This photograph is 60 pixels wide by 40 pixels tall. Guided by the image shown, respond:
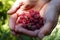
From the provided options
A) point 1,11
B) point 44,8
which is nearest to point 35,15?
point 44,8

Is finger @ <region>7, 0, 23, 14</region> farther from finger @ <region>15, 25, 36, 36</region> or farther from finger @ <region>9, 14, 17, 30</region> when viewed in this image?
finger @ <region>15, 25, 36, 36</region>

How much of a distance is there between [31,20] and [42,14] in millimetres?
137

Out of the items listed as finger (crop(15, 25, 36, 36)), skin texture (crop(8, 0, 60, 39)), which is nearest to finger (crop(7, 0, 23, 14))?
skin texture (crop(8, 0, 60, 39))

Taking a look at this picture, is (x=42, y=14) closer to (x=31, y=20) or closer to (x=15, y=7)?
(x=31, y=20)

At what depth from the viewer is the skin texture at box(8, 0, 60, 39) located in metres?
1.71

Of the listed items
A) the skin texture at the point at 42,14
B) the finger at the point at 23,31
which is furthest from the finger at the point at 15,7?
the finger at the point at 23,31

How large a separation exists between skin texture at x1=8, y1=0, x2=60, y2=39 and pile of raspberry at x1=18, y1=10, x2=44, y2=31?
0.15ft

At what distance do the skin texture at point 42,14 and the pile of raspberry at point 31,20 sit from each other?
47 mm

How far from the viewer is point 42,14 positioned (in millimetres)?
1900

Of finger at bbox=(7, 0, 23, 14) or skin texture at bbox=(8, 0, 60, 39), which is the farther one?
finger at bbox=(7, 0, 23, 14)

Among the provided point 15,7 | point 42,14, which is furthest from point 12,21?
point 42,14

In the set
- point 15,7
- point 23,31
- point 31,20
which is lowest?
point 23,31

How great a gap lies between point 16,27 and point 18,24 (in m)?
0.07

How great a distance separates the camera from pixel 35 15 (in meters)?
1.88
